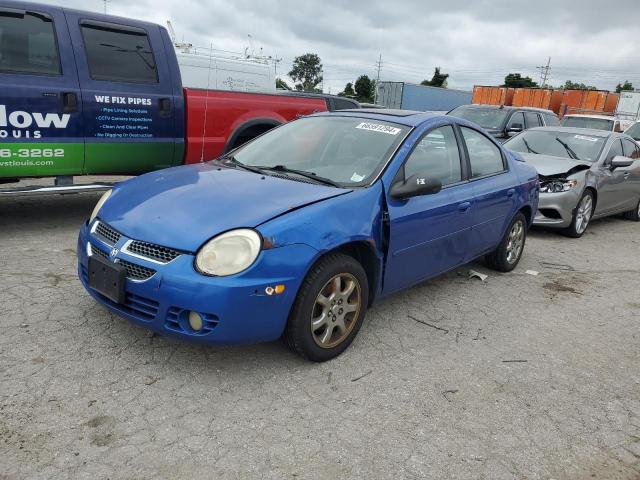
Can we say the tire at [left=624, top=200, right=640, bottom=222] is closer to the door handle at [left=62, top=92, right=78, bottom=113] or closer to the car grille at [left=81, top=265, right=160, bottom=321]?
the door handle at [left=62, top=92, right=78, bottom=113]

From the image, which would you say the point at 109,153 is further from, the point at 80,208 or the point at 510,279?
the point at 510,279

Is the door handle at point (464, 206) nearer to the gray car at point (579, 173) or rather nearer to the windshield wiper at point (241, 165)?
the windshield wiper at point (241, 165)

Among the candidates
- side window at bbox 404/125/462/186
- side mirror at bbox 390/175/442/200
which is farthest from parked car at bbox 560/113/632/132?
side mirror at bbox 390/175/442/200

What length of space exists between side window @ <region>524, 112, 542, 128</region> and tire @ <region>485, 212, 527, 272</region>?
7607 mm

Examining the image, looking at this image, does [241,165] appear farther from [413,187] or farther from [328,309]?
[328,309]

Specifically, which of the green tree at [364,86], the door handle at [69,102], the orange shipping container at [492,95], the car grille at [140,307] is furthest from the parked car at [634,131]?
the green tree at [364,86]

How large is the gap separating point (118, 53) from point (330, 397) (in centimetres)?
452

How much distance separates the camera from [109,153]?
18.7ft

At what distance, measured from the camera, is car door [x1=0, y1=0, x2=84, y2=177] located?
501 centimetres

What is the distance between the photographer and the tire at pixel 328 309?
3.07m

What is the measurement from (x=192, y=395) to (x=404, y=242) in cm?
174

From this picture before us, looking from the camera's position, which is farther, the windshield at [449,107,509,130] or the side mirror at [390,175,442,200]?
the windshield at [449,107,509,130]

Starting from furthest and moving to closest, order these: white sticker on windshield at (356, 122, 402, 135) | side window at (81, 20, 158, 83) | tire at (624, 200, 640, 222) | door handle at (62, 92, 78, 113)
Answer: tire at (624, 200, 640, 222) → side window at (81, 20, 158, 83) → door handle at (62, 92, 78, 113) → white sticker on windshield at (356, 122, 402, 135)

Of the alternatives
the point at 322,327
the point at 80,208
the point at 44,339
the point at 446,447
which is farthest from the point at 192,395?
the point at 80,208
